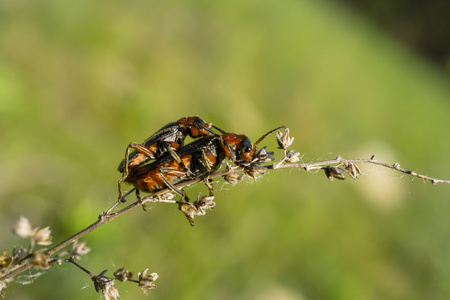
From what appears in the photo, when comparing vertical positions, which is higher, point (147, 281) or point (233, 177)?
point (233, 177)

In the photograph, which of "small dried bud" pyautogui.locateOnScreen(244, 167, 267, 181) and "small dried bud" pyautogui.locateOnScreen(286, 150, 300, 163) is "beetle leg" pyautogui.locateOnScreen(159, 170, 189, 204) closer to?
"small dried bud" pyautogui.locateOnScreen(244, 167, 267, 181)

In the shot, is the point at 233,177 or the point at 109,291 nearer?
the point at 109,291

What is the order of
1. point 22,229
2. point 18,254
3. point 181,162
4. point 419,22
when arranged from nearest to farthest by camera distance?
point 22,229 → point 18,254 → point 181,162 → point 419,22

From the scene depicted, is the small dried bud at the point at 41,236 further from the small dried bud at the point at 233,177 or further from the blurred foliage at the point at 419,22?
the blurred foliage at the point at 419,22

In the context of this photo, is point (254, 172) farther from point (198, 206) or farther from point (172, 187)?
point (172, 187)

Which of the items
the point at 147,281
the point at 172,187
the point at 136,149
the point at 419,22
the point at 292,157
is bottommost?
the point at 147,281

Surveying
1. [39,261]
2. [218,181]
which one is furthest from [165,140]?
[39,261]

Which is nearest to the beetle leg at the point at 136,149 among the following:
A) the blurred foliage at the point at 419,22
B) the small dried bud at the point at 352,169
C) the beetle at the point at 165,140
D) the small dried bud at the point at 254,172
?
the beetle at the point at 165,140
